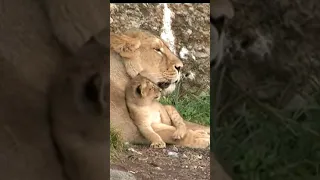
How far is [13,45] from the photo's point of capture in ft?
3.41

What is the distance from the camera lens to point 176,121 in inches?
57.3

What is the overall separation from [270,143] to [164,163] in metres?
0.34

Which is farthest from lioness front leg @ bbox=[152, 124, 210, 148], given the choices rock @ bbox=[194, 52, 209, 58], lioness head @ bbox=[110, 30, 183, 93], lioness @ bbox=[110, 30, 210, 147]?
rock @ bbox=[194, 52, 209, 58]

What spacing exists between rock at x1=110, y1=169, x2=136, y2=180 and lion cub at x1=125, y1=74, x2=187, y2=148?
217mm

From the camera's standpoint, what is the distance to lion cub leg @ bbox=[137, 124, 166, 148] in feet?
4.49

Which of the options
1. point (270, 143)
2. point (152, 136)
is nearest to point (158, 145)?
point (152, 136)

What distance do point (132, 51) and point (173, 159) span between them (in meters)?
0.34

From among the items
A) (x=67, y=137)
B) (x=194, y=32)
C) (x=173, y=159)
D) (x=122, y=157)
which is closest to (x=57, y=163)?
(x=67, y=137)

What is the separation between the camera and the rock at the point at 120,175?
3.93ft

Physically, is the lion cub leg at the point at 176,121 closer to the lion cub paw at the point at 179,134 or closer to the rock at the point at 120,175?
the lion cub paw at the point at 179,134

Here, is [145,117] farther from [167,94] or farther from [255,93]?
[255,93]

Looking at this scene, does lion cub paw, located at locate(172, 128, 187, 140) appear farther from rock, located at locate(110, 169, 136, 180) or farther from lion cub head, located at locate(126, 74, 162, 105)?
rock, located at locate(110, 169, 136, 180)

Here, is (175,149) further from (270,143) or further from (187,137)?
(270,143)

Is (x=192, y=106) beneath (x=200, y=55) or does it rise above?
beneath
